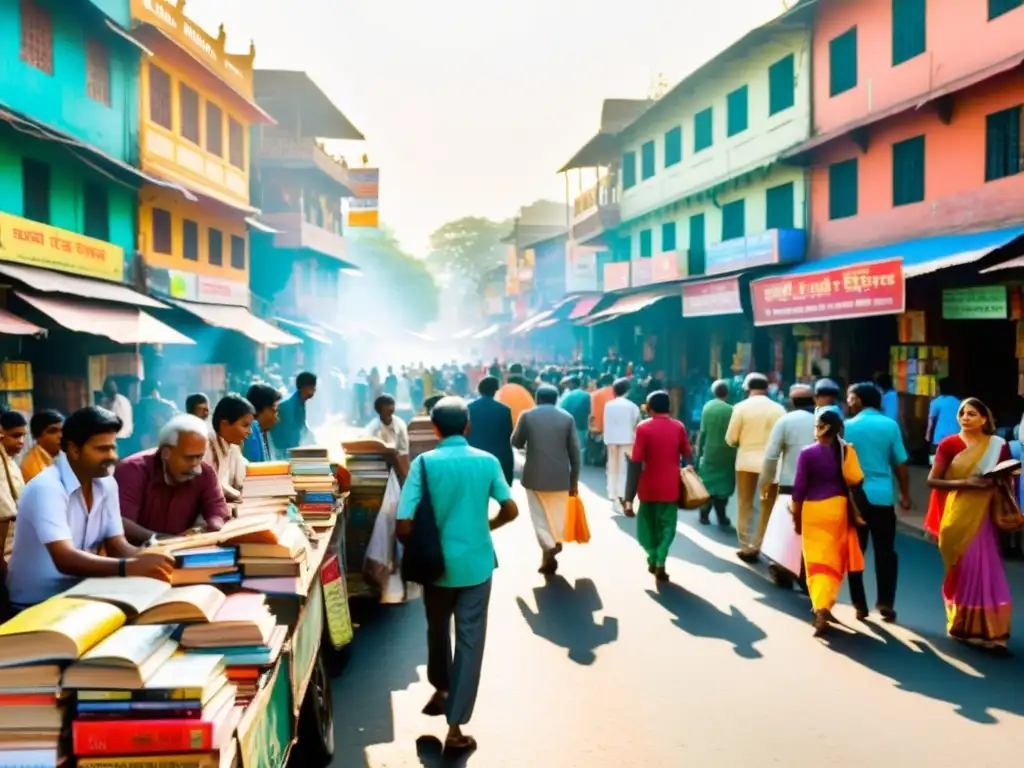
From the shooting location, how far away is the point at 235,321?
24172 millimetres

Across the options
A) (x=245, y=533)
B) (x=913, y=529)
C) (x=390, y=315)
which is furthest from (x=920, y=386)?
(x=390, y=315)

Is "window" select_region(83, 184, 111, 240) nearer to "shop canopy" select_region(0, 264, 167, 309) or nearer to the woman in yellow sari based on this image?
"shop canopy" select_region(0, 264, 167, 309)

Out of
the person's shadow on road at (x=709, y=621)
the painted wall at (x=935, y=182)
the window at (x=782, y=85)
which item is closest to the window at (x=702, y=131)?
the window at (x=782, y=85)

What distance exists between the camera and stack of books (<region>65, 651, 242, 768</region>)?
2758mm

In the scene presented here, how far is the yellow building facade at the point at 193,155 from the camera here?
834 inches

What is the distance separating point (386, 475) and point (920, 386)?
12276mm

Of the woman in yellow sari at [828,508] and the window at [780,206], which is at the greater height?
the window at [780,206]

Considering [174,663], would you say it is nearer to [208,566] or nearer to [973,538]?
[208,566]

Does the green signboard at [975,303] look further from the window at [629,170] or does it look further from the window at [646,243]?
the window at [629,170]

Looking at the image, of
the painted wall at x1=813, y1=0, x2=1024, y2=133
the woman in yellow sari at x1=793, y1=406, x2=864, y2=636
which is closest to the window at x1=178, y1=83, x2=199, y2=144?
the painted wall at x1=813, y1=0, x2=1024, y2=133

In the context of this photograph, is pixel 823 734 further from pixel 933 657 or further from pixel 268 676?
pixel 268 676

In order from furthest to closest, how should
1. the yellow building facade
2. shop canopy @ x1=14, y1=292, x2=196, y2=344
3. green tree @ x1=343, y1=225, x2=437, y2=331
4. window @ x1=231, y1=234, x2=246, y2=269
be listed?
1. green tree @ x1=343, y1=225, x2=437, y2=331
2. window @ x1=231, y1=234, x2=246, y2=269
3. the yellow building facade
4. shop canopy @ x1=14, y1=292, x2=196, y2=344

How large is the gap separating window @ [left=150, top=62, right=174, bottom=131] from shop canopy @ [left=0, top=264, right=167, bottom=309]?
4336mm

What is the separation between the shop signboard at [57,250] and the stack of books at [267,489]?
1042 centimetres
